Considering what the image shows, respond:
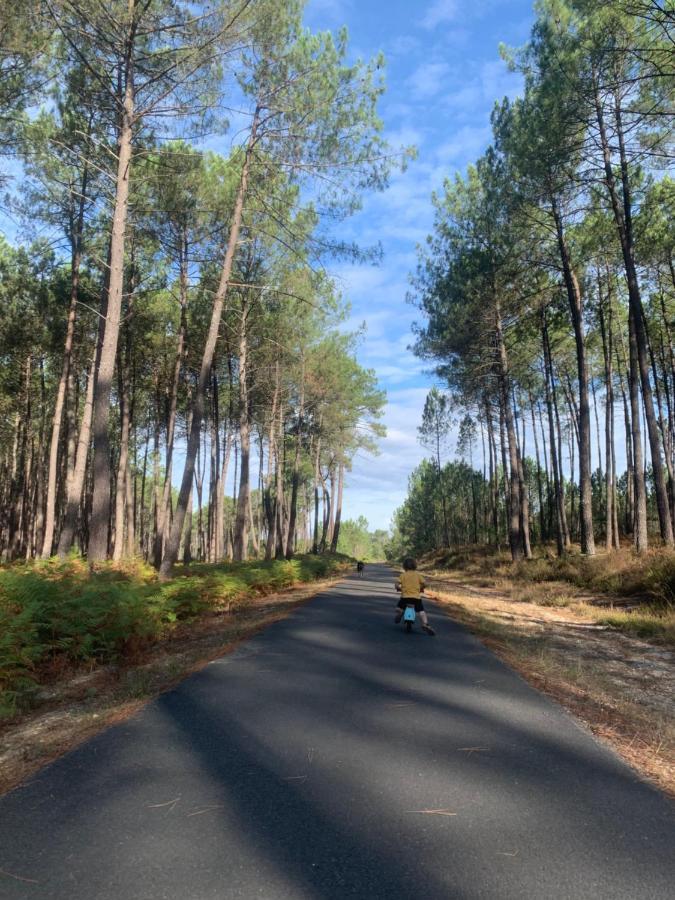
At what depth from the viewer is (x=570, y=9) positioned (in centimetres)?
1612

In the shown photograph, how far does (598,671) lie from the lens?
23.2 feet

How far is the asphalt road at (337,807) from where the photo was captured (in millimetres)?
2316

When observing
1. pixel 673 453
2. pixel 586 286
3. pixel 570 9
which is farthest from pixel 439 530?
pixel 570 9

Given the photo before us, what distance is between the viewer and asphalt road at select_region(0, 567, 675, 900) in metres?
2.32

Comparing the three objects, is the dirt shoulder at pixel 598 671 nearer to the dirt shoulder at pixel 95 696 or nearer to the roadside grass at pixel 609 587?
the roadside grass at pixel 609 587

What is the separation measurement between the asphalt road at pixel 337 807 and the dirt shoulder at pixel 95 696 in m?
0.28

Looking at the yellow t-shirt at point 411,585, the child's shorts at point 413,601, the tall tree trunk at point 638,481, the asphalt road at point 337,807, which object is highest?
the tall tree trunk at point 638,481

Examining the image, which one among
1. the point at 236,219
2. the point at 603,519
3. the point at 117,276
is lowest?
the point at 603,519

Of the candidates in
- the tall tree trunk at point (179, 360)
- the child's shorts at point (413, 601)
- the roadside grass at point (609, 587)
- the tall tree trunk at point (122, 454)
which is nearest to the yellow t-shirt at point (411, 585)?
the child's shorts at point (413, 601)

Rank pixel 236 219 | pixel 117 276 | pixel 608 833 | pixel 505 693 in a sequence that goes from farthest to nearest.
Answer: pixel 236 219 < pixel 117 276 < pixel 505 693 < pixel 608 833

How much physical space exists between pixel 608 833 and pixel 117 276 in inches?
493

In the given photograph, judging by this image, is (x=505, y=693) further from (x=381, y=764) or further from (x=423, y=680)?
(x=381, y=764)

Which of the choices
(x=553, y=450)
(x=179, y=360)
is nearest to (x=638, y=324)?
(x=553, y=450)

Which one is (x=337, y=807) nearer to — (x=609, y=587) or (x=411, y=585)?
(x=411, y=585)
